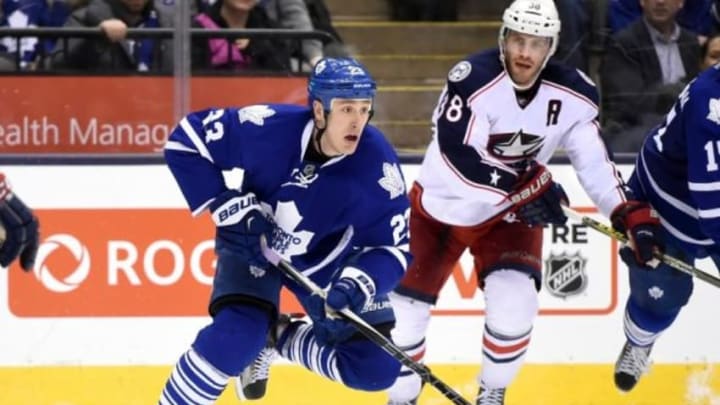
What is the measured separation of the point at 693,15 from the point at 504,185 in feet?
3.95

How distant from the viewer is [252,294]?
5227mm

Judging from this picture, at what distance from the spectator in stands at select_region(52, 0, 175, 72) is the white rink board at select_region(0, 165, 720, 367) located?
0.33 metres

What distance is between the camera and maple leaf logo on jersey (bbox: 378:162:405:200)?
17.0 feet

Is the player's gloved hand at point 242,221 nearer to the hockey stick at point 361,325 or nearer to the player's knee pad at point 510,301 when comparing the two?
the hockey stick at point 361,325

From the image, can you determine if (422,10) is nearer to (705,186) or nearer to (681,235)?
(681,235)

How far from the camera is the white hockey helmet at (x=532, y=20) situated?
18.3 feet

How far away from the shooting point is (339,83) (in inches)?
201

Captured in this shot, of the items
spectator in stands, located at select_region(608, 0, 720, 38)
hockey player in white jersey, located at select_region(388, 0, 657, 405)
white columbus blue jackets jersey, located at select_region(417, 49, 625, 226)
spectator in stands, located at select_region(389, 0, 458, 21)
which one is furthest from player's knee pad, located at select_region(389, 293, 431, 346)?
spectator in stands, located at select_region(608, 0, 720, 38)

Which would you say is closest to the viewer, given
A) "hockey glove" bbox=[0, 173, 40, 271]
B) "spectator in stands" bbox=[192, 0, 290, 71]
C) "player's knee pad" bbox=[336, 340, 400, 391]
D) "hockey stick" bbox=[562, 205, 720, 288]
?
"hockey glove" bbox=[0, 173, 40, 271]

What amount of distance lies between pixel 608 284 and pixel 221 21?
150 cm

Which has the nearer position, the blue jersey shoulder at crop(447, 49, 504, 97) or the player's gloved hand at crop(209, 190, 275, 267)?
the player's gloved hand at crop(209, 190, 275, 267)

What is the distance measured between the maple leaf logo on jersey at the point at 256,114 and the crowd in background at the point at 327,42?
113cm

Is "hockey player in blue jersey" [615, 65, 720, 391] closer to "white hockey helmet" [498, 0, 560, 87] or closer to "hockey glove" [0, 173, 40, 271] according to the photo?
"white hockey helmet" [498, 0, 560, 87]


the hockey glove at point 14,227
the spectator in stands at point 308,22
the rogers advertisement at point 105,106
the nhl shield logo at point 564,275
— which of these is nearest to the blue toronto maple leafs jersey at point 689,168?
the nhl shield logo at point 564,275
